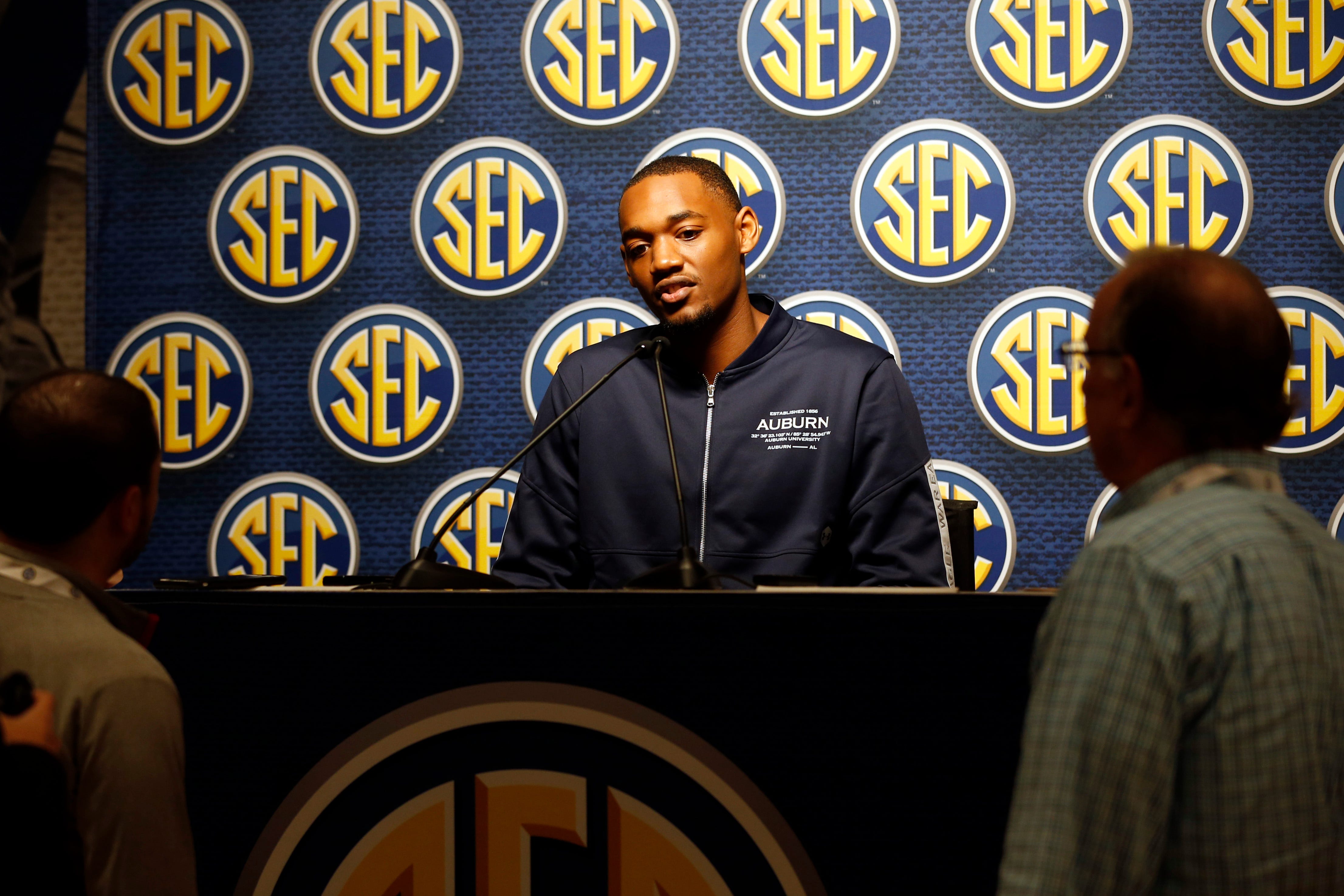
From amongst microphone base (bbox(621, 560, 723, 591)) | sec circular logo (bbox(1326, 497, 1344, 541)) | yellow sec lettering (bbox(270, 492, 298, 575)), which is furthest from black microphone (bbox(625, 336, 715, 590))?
sec circular logo (bbox(1326, 497, 1344, 541))

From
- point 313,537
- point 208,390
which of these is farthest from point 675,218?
point 208,390

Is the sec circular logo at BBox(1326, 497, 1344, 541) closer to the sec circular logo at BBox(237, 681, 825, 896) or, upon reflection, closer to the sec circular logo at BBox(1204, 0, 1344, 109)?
the sec circular logo at BBox(1204, 0, 1344, 109)

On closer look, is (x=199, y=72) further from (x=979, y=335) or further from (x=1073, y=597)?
(x=1073, y=597)

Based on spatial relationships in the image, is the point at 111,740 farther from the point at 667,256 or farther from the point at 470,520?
the point at 470,520

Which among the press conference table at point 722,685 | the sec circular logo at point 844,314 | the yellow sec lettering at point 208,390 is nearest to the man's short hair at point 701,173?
the sec circular logo at point 844,314

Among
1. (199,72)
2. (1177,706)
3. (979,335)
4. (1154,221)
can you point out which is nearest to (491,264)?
(199,72)

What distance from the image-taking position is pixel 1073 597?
75 centimetres

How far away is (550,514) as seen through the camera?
1.90m

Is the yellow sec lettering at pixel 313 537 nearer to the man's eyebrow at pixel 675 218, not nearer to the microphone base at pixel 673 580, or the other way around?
the man's eyebrow at pixel 675 218

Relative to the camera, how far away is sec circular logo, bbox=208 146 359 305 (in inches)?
99.1

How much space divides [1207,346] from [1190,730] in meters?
0.28

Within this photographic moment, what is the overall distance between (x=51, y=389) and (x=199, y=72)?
191 centimetres

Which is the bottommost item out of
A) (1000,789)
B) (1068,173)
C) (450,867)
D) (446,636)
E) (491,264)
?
(450,867)

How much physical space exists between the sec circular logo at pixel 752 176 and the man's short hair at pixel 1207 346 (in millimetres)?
1569
